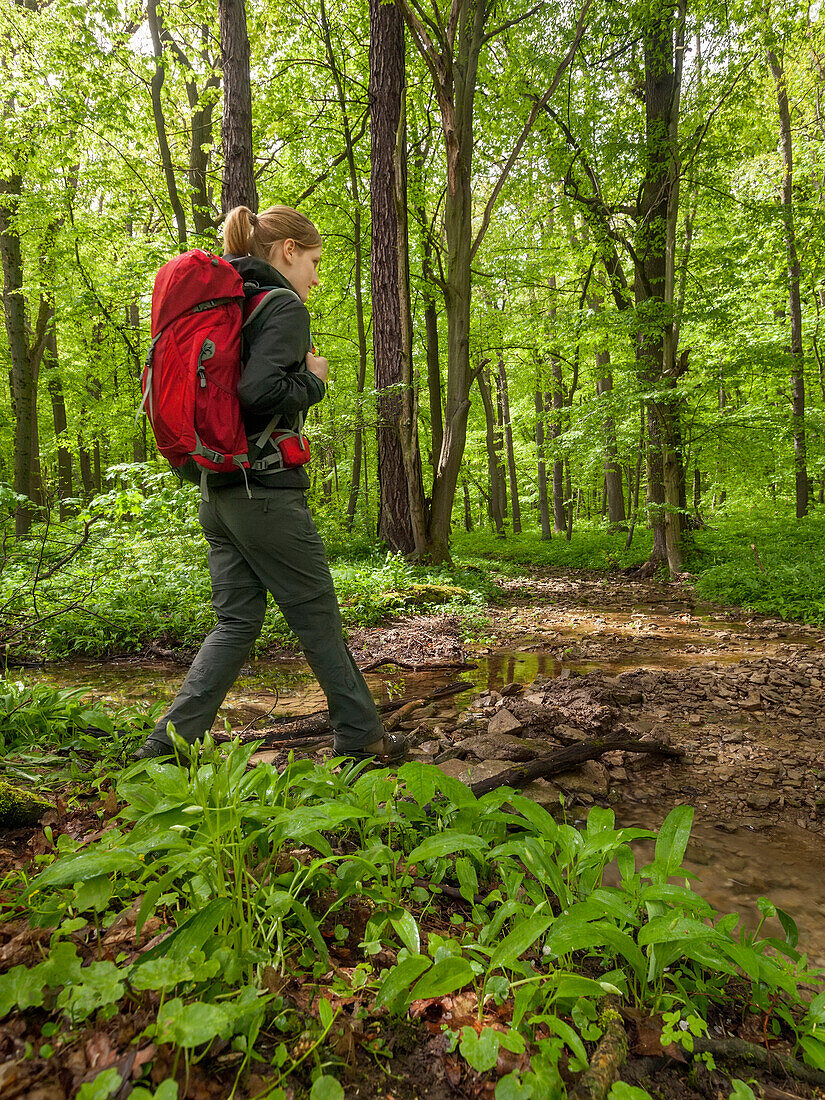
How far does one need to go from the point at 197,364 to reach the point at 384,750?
1884mm

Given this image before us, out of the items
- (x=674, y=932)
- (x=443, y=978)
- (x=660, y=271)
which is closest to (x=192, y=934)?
(x=443, y=978)

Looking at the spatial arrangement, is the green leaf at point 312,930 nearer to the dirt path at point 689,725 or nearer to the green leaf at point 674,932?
the green leaf at point 674,932

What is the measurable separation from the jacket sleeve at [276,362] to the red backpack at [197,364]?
7 centimetres

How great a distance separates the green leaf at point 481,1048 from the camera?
1091 mm

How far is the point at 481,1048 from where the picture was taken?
112 centimetres

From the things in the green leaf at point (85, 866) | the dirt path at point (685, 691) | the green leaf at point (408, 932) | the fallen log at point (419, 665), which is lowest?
the dirt path at point (685, 691)

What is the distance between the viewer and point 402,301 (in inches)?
352

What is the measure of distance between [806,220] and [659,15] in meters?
4.07

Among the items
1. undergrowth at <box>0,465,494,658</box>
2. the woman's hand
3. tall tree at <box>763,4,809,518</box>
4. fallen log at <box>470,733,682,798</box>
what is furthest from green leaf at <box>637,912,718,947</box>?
tall tree at <box>763,4,809,518</box>

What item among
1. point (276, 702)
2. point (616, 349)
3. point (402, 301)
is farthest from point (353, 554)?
point (616, 349)

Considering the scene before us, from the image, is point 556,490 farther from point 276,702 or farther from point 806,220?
point 276,702

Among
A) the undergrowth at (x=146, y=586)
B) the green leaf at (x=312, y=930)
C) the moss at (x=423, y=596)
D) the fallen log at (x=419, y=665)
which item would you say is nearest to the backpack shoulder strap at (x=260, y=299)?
the green leaf at (x=312, y=930)

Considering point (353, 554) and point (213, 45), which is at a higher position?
point (213, 45)

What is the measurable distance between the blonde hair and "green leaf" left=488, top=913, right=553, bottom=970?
105 inches
